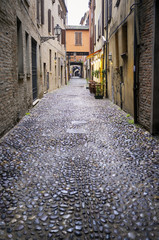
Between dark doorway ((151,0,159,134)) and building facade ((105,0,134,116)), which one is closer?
dark doorway ((151,0,159,134))

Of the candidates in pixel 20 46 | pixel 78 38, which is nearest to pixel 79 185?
pixel 20 46

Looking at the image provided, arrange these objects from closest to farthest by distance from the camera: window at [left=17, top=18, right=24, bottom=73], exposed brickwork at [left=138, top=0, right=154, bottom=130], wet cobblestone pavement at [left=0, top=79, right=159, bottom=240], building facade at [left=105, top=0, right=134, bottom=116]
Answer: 1. wet cobblestone pavement at [left=0, top=79, right=159, bottom=240]
2. exposed brickwork at [left=138, top=0, right=154, bottom=130]
3. building facade at [left=105, top=0, right=134, bottom=116]
4. window at [left=17, top=18, right=24, bottom=73]

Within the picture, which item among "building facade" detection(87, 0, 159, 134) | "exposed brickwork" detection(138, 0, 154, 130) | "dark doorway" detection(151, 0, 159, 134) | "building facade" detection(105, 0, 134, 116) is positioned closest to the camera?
"dark doorway" detection(151, 0, 159, 134)

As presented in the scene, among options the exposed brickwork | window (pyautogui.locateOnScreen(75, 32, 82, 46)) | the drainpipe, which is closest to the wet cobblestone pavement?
the exposed brickwork

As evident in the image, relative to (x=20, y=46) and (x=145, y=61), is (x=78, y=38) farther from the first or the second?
(x=145, y=61)

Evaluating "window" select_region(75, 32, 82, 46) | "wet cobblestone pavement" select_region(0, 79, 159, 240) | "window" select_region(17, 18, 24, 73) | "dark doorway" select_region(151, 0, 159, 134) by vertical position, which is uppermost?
"window" select_region(75, 32, 82, 46)

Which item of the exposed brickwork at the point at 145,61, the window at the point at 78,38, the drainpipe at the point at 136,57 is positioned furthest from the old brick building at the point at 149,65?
the window at the point at 78,38

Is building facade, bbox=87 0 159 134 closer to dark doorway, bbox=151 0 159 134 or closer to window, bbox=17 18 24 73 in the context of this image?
dark doorway, bbox=151 0 159 134

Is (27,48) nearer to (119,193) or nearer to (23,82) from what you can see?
(23,82)

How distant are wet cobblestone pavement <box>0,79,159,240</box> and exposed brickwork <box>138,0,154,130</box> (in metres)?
0.60

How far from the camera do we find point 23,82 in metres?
9.10

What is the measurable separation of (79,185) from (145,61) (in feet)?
13.4

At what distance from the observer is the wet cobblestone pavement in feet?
8.48

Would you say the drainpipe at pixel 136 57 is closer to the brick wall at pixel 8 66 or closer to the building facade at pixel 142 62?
the building facade at pixel 142 62
